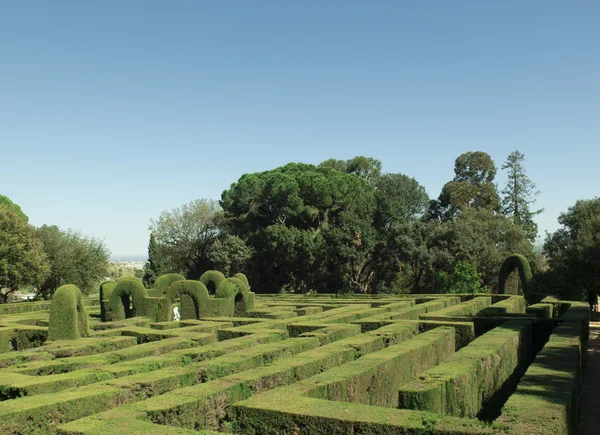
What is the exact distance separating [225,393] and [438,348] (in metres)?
6.71

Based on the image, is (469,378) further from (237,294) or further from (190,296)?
(237,294)

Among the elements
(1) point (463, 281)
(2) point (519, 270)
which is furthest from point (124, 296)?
(2) point (519, 270)

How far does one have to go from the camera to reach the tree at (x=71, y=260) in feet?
158

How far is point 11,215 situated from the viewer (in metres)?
40.7

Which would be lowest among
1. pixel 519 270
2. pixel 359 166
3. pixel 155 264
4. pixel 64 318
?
pixel 64 318

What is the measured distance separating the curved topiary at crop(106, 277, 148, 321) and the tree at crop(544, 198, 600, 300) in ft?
89.4

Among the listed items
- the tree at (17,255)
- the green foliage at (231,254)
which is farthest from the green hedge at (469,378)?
the tree at (17,255)

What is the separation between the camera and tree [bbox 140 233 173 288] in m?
52.0

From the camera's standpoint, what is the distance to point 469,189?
Answer: 59.2 m

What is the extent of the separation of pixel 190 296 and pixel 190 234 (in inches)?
1396

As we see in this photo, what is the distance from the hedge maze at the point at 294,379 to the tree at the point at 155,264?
33.6 m

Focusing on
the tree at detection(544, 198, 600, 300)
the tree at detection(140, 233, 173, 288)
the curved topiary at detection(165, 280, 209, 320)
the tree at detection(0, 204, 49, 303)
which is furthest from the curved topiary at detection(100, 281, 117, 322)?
the tree at detection(544, 198, 600, 300)

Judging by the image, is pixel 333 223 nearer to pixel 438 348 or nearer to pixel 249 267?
pixel 249 267

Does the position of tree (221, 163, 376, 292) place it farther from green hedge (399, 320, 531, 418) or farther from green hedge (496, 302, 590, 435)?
green hedge (496, 302, 590, 435)
